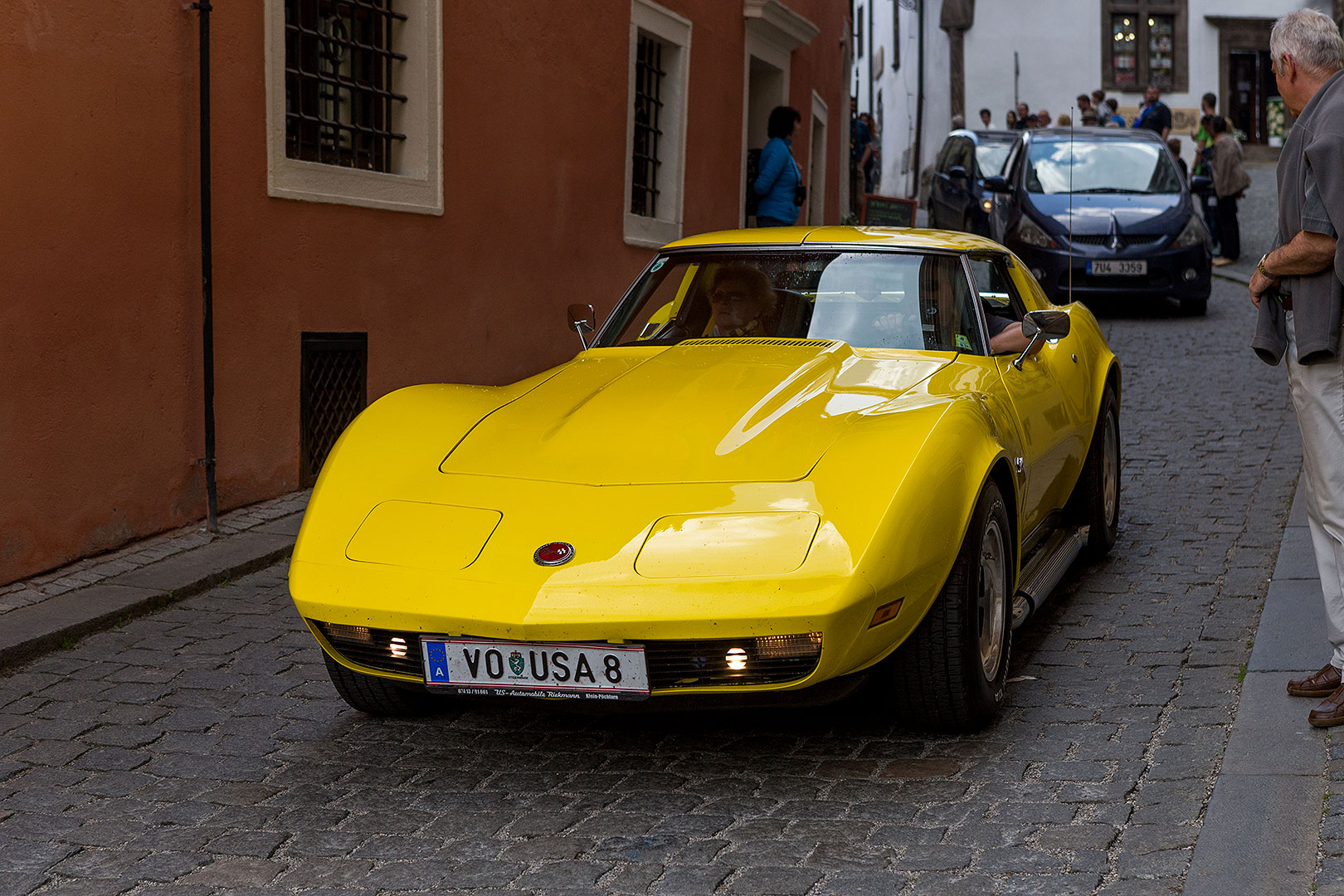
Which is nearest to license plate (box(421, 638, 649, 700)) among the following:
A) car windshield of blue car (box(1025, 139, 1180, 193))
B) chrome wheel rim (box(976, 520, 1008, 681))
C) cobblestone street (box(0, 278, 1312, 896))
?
cobblestone street (box(0, 278, 1312, 896))

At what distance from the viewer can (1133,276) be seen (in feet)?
45.7

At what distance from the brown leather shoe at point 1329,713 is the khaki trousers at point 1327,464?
173 millimetres

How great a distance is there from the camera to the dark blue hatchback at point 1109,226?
1390 centimetres

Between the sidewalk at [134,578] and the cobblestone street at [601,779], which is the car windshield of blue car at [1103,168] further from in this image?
the sidewalk at [134,578]

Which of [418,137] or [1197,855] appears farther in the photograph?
[418,137]

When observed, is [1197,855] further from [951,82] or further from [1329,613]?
[951,82]

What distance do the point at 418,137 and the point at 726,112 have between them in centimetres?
633

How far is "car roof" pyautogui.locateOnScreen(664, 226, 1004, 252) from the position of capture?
17.6 feet

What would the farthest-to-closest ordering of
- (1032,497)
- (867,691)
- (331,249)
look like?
1. (331,249)
2. (1032,497)
3. (867,691)

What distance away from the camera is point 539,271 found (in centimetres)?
1036

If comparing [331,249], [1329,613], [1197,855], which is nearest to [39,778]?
[1197,855]

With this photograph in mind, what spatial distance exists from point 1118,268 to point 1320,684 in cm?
1009

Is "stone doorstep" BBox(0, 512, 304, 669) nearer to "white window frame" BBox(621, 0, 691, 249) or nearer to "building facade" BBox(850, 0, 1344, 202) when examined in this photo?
"white window frame" BBox(621, 0, 691, 249)

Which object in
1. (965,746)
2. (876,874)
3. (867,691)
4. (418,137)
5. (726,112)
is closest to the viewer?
(876,874)
